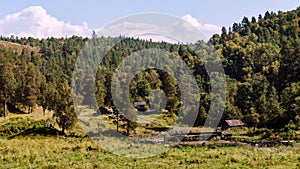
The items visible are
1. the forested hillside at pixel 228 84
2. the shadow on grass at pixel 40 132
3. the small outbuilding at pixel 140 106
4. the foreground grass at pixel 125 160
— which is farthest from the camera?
the small outbuilding at pixel 140 106

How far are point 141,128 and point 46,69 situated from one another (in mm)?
66160

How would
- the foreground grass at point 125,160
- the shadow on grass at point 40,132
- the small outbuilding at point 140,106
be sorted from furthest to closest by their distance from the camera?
the small outbuilding at point 140,106, the shadow on grass at point 40,132, the foreground grass at point 125,160

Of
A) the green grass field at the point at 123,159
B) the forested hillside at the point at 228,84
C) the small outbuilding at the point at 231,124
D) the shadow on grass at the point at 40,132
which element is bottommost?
the shadow on grass at the point at 40,132

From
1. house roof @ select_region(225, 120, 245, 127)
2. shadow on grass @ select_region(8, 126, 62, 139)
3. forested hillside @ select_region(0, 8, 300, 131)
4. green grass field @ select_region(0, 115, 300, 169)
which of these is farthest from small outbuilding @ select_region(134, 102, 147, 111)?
green grass field @ select_region(0, 115, 300, 169)

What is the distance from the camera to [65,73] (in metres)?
105

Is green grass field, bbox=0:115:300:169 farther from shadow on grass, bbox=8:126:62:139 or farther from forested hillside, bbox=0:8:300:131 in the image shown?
forested hillside, bbox=0:8:300:131

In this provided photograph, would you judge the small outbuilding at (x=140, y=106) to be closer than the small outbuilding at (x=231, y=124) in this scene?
No

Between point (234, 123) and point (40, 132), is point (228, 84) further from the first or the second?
point (40, 132)

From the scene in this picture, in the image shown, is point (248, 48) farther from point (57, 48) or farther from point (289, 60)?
point (57, 48)

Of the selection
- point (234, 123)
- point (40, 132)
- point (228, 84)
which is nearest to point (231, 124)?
point (234, 123)

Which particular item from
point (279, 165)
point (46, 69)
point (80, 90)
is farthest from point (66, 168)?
point (46, 69)

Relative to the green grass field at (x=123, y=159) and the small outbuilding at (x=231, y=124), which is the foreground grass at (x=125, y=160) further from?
the small outbuilding at (x=231, y=124)

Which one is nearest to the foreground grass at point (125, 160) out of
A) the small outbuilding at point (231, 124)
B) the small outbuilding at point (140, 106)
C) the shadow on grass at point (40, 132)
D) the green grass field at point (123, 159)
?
the green grass field at point (123, 159)

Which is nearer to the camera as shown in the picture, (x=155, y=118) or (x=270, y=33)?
(x=155, y=118)
